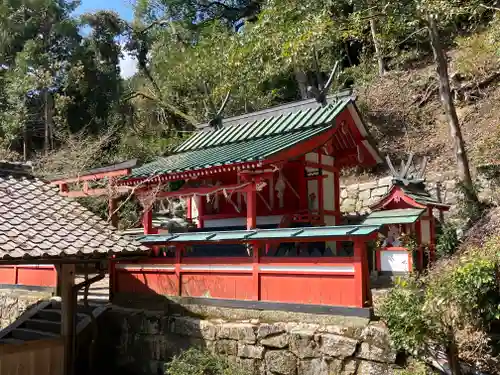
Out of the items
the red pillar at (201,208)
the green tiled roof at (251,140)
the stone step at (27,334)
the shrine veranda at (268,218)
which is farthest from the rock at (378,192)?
the stone step at (27,334)

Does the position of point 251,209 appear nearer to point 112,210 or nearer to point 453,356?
point 112,210

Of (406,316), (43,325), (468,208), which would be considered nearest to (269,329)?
(406,316)

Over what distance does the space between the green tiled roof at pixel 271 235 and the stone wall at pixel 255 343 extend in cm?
134

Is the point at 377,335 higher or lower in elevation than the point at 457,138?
lower

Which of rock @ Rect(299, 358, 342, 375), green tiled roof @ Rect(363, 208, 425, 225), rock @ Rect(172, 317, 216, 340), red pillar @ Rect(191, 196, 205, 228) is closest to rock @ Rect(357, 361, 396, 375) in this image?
rock @ Rect(299, 358, 342, 375)

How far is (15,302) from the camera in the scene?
11875 millimetres

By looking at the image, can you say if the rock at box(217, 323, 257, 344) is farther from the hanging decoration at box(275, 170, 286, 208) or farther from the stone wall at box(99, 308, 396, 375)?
the hanging decoration at box(275, 170, 286, 208)

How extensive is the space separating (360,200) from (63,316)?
13127 millimetres

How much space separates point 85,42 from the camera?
92.1 ft

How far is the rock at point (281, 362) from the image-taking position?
7.39 metres

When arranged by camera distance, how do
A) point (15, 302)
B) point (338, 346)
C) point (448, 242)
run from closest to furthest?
point (338, 346) < point (448, 242) < point (15, 302)

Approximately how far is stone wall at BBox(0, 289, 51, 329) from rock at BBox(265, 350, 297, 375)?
20.9 feet

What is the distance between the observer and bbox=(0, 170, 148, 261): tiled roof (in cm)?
710

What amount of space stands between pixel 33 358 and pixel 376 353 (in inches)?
223
